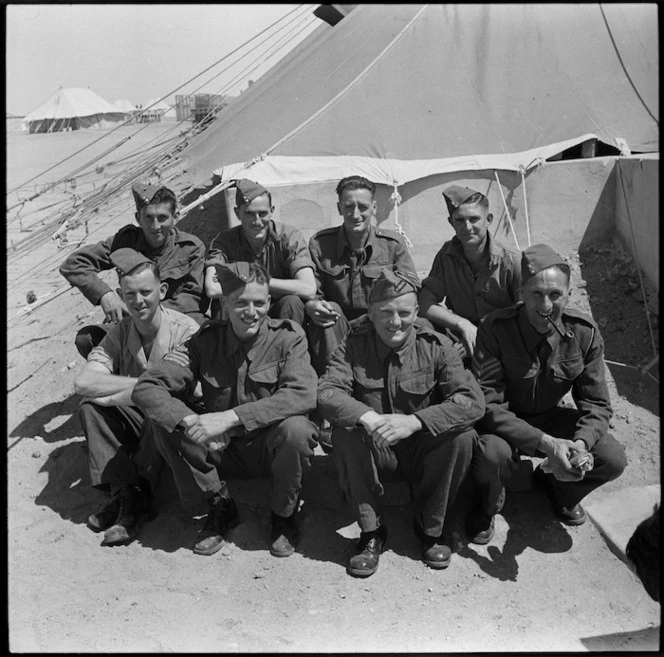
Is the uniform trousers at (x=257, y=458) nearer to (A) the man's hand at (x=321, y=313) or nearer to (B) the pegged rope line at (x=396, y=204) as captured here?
(A) the man's hand at (x=321, y=313)

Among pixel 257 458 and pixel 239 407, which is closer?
pixel 239 407

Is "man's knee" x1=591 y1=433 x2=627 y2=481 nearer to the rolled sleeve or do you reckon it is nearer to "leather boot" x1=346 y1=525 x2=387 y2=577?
Result: "leather boot" x1=346 y1=525 x2=387 y2=577

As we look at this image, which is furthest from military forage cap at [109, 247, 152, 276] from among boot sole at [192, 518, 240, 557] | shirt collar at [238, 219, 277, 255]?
boot sole at [192, 518, 240, 557]

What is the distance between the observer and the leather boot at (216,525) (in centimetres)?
354

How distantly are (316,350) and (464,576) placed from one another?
4.57 ft

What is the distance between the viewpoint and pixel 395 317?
3311mm

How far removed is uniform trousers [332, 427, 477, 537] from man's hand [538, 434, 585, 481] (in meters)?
0.30

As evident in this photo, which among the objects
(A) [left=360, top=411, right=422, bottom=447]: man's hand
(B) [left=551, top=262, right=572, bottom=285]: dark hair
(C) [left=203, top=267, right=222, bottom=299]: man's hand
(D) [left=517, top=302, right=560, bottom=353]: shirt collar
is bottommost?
(A) [left=360, top=411, right=422, bottom=447]: man's hand

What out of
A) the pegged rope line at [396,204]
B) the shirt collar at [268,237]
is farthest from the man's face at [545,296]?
the pegged rope line at [396,204]

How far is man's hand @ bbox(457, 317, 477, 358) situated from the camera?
3.92 metres

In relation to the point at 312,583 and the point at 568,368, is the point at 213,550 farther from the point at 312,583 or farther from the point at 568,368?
the point at 568,368

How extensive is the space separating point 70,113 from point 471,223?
91.6 ft

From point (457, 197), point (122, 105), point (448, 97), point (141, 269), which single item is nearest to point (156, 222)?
point (141, 269)

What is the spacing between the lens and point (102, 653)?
302 cm
